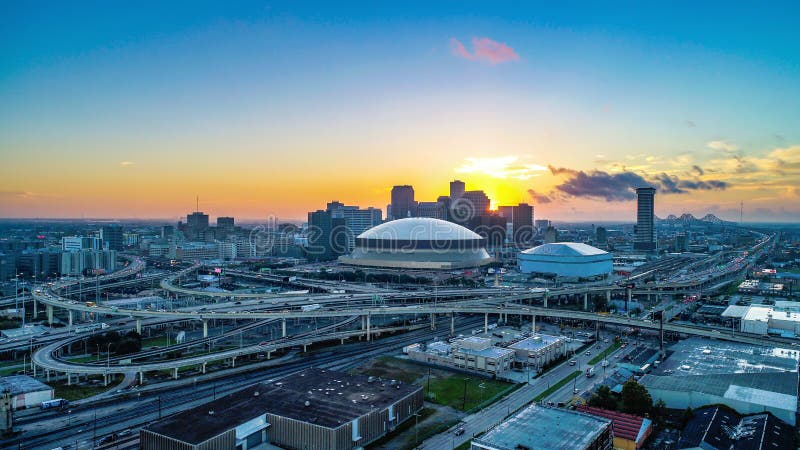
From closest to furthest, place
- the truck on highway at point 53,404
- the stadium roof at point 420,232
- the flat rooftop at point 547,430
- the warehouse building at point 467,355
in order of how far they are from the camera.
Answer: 1. the flat rooftop at point 547,430
2. the truck on highway at point 53,404
3. the warehouse building at point 467,355
4. the stadium roof at point 420,232

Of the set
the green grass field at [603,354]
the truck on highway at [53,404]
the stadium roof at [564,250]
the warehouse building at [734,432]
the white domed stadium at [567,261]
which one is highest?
the stadium roof at [564,250]

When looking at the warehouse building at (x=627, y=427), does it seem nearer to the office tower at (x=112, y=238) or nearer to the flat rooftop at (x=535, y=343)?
the flat rooftop at (x=535, y=343)

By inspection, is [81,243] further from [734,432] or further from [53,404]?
[734,432]

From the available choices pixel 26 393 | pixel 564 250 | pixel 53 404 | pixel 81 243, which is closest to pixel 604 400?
pixel 53 404

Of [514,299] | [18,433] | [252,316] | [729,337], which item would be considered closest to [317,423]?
[18,433]

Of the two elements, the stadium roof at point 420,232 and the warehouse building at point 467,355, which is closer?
the warehouse building at point 467,355

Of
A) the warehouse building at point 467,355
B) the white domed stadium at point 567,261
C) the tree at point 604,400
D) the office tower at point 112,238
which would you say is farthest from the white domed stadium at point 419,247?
the office tower at point 112,238

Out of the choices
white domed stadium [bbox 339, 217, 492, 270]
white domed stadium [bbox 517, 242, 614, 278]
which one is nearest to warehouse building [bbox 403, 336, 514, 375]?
white domed stadium [bbox 517, 242, 614, 278]

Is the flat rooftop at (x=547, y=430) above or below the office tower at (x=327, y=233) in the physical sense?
below
